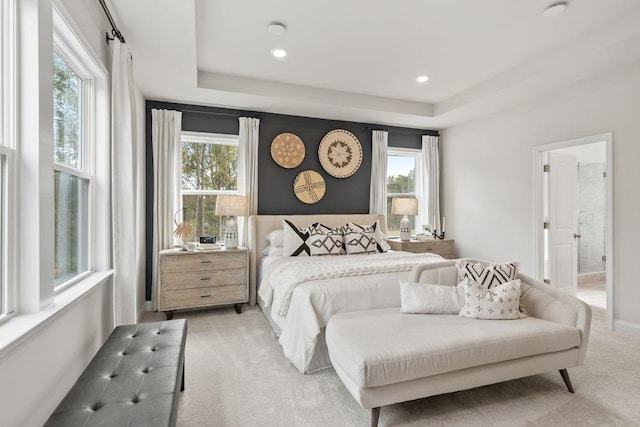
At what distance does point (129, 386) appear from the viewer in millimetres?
1426

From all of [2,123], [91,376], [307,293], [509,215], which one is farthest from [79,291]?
[509,215]

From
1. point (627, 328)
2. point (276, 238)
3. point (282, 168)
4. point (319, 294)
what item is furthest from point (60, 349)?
point (627, 328)

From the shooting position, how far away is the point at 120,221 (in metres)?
2.35

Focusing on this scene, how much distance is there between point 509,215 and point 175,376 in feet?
14.4

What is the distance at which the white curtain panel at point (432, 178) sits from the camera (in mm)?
5383

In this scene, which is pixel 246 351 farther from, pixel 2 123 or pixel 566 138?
pixel 566 138

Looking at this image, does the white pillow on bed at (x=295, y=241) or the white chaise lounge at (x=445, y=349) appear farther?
the white pillow on bed at (x=295, y=241)

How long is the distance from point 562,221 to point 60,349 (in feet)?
17.2

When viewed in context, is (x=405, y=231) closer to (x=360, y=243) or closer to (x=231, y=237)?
(x=360, y=243)

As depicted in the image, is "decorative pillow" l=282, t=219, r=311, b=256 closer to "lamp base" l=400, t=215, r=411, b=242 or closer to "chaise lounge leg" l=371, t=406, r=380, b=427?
"lamp base" l=400, t=215, r=411, b=242

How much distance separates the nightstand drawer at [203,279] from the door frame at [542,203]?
3.61 meters

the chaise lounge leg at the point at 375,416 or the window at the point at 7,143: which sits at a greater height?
the window at the point at 7,143

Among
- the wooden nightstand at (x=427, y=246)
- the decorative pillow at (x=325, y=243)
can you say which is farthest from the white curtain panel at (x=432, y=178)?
the decorative pillow at (x=325, y=243)

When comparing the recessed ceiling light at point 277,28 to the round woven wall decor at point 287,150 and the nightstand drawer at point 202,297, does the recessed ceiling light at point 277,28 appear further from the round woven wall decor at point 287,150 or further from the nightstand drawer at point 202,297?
the nightstand drawer at point 202,297
